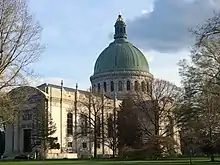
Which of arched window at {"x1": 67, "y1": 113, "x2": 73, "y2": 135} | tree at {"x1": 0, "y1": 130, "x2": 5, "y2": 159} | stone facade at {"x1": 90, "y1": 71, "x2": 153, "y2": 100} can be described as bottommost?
tree at {"x1": 0, "y1": 130, "x2": 5, "y2": 159}

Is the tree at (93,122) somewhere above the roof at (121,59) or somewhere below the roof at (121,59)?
below

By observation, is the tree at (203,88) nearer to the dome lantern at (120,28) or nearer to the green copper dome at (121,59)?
the green copper dome at (121,59)

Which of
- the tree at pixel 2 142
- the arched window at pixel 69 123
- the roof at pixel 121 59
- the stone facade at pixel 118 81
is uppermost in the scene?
the roof at pixel 121 59

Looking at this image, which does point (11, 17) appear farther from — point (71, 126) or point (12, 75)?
point (71, 126)

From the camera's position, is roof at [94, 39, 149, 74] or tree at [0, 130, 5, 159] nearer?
tree at [0, 130, 5, 159]

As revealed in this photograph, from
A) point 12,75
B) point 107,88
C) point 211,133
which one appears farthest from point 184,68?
point 107,88

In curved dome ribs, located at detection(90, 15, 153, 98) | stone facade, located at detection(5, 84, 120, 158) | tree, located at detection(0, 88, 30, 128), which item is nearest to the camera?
tree, located at detection(0, 88, 30, 128)

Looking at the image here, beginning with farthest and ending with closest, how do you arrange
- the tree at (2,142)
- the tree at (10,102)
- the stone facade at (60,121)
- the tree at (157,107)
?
the tree at (2,142)
the stone facade at (60,121)
the tree at (157,107)
the tree at (10,102)

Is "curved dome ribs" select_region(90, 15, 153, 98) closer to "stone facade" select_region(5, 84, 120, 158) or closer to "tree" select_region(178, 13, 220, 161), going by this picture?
"stone facade" select_region(5, 84, 120, 158)

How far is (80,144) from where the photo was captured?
91.5 metres

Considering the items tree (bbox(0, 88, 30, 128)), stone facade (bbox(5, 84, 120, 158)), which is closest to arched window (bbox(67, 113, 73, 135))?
stone facade (bbox(5, 84, 120, 158))

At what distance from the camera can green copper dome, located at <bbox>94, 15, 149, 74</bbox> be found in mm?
112875

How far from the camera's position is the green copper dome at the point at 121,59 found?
113m

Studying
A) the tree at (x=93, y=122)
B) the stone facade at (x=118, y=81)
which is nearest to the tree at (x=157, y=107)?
the tree at (x=93, y=122)
